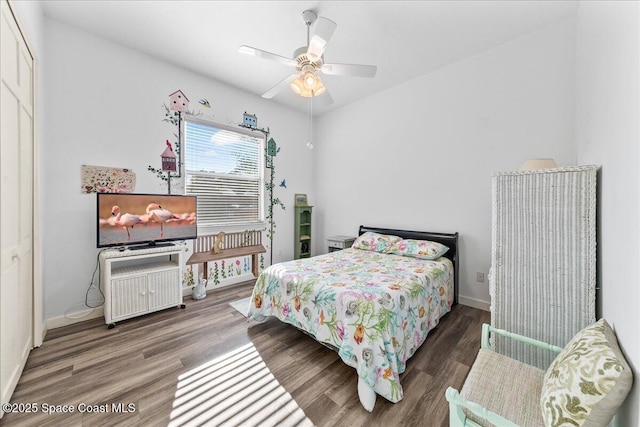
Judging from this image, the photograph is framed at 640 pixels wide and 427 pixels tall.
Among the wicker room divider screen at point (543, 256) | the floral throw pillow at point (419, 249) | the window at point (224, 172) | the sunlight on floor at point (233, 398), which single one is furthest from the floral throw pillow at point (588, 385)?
the window at point (224, 172)

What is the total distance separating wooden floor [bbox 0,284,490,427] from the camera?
1.44 m

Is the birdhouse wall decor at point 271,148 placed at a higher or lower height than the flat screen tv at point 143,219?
higher

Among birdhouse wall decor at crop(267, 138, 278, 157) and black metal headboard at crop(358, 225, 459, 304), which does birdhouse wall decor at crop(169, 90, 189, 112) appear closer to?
birdhouse wall decor at crop(267, 138, 278, 157)

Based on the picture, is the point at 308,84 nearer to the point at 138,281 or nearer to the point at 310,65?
the point at 310,65

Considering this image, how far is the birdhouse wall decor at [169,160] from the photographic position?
3074 mm

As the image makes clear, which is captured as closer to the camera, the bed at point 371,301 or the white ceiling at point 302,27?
the bed at point 371,301

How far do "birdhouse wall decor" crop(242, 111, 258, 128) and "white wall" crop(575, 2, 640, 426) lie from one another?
3.66 metres

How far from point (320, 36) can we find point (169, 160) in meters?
2.40

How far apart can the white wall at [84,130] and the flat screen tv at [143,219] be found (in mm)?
277

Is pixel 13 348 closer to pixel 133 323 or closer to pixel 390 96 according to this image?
pixel 133 323

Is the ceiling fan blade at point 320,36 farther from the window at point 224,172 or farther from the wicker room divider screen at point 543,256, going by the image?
the window at point 224,172

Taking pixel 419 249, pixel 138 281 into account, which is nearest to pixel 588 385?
pixel 419 249

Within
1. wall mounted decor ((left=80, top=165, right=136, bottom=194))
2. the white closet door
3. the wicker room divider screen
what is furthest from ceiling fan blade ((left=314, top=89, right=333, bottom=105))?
wall mounted decor ((left=80, top=165, right=136, bottom=194))

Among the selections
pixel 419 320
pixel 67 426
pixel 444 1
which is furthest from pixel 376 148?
pixel 67 426
